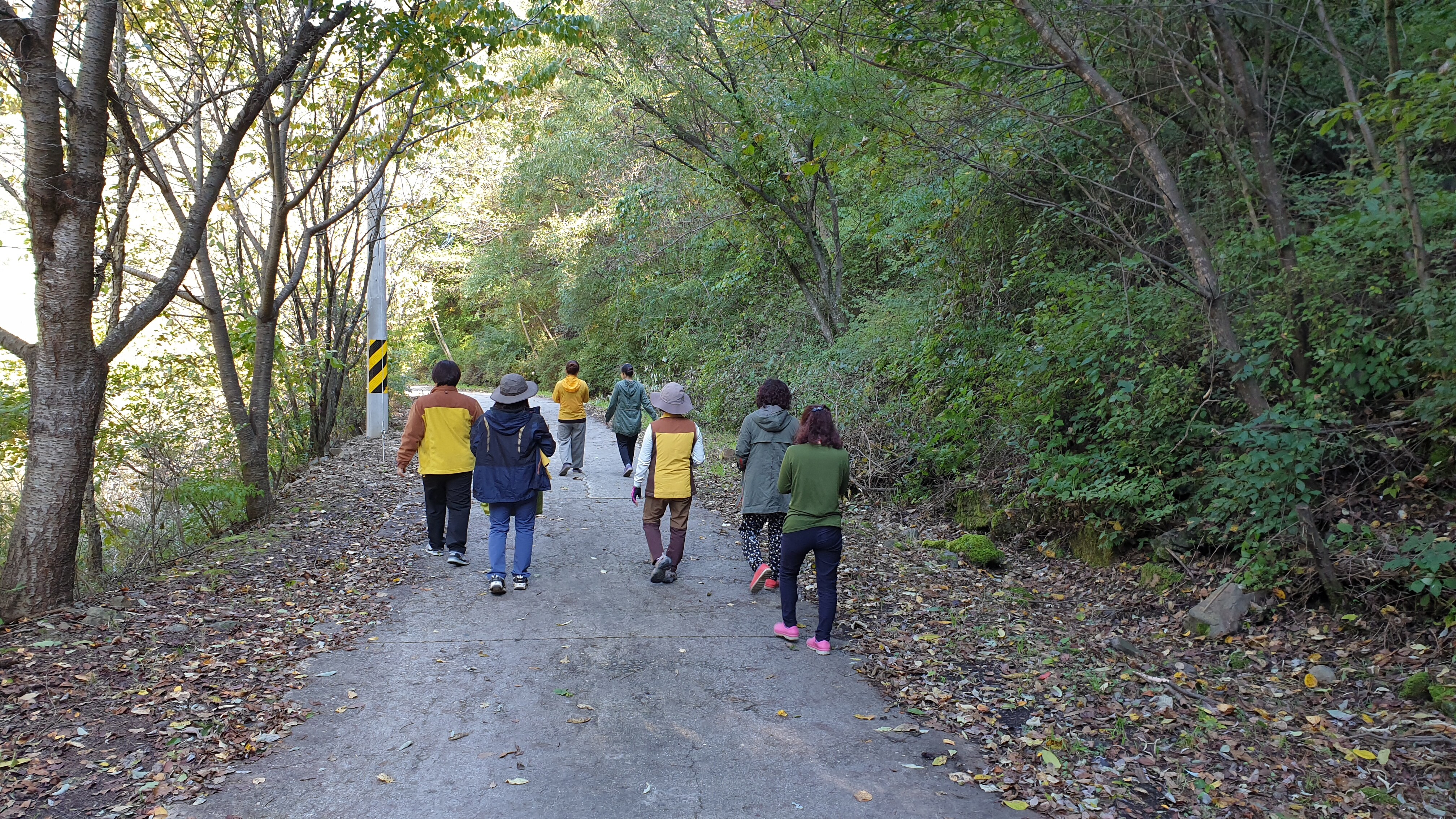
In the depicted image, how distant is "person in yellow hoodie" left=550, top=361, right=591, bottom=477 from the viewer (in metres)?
12.9

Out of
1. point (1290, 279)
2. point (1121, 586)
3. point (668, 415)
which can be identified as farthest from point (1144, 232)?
point (668, 415)

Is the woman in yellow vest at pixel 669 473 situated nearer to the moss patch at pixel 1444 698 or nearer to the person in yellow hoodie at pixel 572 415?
the person in yellow hoodie at pixel 572 415

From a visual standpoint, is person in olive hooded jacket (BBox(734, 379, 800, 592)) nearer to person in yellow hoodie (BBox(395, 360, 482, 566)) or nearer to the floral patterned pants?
the floral patterned pants

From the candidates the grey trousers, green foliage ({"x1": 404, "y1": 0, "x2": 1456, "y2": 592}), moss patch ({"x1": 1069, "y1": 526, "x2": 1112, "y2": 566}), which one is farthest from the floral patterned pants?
the grey trousers

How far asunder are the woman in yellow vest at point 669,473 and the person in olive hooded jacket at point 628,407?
4631 mm

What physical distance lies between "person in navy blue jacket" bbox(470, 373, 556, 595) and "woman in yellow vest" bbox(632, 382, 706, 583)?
0.89 m

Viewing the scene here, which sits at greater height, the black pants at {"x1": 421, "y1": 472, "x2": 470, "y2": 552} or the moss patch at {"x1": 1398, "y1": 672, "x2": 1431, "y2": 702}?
the black pants at {"x1": 421, "y1": 472, "x2": 470, "y2": 552}

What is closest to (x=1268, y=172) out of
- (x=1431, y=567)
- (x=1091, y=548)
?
(x=1431, y=567)

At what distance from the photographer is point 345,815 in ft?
12.8

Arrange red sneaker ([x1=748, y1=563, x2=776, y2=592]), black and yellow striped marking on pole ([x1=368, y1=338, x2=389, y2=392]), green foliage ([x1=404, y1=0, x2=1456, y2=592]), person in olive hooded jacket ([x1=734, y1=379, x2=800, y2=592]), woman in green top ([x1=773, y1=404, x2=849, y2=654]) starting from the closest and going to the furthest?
green foliage ([x1=404, y1=0, x2=1456, y2=592])
woman in green top ([x1=773, y1=404, x2=849, y2=654])
person in olive hooded jacket ([x1=734, y1=379, x2=800, y2=592])
red sneaker ([x1=748, y1=563, x2=776, y2=592])
black and yellow striped marking on pole ([x1=368, y1=338, x2=389, y2=392])

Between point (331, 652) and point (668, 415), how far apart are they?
3.28 m

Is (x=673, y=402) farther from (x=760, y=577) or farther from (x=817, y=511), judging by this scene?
(x=817, y=511)

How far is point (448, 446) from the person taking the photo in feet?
26.9

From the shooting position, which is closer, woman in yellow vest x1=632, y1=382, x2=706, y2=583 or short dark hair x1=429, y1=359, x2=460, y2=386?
woman in yellow vest x1=632, y1=382, x2=706, y2=583
